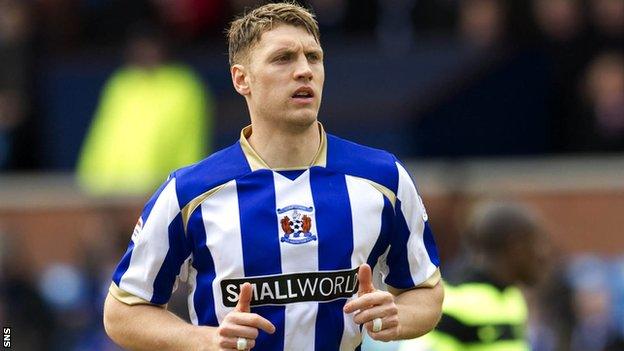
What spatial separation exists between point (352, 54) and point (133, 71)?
1.90m

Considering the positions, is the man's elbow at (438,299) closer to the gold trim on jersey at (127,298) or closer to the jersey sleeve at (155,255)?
the jersey sleeve at (155,255)

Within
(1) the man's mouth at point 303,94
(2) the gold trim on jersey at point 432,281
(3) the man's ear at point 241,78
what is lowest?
(2) the gold trim on jersey at point 432,281

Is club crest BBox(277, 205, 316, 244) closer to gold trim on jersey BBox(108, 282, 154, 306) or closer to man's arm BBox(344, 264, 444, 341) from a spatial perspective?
man's arm BBox(344, 264, 444, 341)

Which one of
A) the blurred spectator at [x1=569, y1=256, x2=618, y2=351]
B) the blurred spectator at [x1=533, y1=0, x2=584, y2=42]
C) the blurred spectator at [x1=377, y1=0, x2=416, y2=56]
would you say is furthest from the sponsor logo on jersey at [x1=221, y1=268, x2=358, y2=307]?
the blurred spectator at [x1=377, y1=0, x2=416, y2=56]

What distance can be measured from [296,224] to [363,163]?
15.1 inches

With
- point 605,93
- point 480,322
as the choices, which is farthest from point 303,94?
point 605,93

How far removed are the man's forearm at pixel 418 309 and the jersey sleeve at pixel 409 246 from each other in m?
0.03

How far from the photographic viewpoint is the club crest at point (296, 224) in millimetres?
6449

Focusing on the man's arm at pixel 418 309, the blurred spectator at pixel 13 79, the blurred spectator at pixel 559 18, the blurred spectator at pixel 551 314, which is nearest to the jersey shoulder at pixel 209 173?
the man's arm at pixel 418 309

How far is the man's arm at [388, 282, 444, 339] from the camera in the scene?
21.2 feet

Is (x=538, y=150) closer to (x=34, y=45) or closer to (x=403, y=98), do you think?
(x=403, y=98)

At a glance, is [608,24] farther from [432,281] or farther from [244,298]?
[244,298]

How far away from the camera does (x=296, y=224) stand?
6.46 metres

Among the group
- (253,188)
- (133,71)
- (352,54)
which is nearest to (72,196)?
(133,71)
